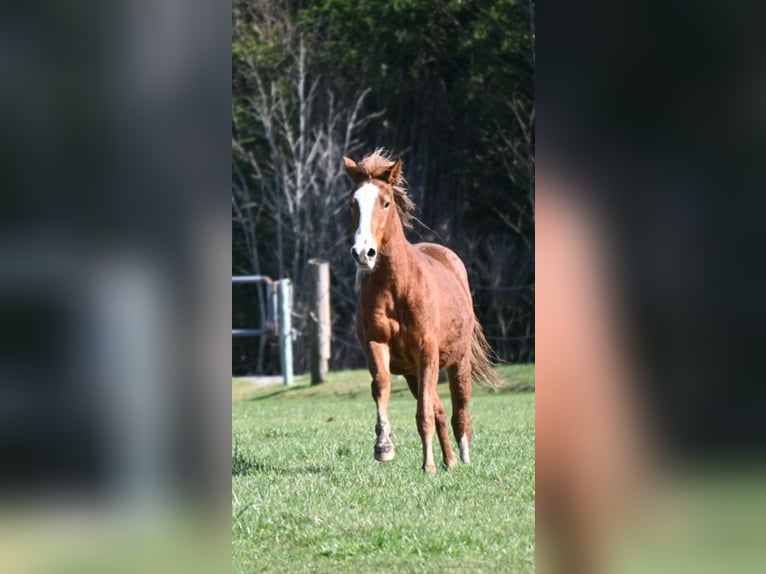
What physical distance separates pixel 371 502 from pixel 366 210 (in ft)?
4.93

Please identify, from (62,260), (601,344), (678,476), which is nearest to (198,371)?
(62,260)

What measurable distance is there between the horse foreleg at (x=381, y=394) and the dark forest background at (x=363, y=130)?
25.9ft

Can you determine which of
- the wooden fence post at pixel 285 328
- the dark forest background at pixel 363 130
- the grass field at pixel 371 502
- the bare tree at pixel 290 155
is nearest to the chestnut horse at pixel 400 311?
the grass field at pixel 371 502

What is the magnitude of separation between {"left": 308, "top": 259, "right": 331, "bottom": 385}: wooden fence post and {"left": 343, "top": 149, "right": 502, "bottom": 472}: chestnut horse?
563cm

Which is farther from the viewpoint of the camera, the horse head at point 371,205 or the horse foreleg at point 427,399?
the horse foreleg at point 427,399

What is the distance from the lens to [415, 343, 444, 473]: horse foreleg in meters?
5.32

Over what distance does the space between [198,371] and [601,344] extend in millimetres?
848

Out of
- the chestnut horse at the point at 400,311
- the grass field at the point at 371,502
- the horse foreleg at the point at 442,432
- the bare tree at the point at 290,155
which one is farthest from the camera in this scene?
the bare tree at the point at 290,155

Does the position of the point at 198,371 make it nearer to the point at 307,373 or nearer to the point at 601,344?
the point at 601,344

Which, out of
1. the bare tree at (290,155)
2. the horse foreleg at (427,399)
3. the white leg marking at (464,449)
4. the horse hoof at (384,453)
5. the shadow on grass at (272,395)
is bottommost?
the shadow on grass at (272,395)

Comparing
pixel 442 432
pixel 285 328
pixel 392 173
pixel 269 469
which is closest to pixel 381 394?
pixel 442 432

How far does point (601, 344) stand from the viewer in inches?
86.3

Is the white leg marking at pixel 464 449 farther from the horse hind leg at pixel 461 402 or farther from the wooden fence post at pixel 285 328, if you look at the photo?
the wooden fence post at pixel 285 328

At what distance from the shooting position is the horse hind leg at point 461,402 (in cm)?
599
